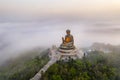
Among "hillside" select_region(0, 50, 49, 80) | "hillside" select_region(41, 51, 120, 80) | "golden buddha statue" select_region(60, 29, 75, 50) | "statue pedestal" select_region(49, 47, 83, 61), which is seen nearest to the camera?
"hillside" select_region(41, 51, 120, 80)

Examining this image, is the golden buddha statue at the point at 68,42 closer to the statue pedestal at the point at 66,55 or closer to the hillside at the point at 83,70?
the statue pedestal at the point at 66,55

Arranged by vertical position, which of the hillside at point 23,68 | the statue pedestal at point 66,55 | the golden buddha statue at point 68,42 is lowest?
the hillside at point 23,68

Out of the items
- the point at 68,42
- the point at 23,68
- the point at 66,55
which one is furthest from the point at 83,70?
the point at 23,68

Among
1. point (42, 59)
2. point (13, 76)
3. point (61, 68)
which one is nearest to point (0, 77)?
point (13, 76)

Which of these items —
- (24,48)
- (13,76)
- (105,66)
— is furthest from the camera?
(24,48)

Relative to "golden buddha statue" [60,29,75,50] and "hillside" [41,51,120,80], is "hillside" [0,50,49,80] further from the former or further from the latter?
"hillside" [41,51,120,80]

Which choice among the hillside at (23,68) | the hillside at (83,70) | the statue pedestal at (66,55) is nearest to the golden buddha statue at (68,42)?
the statue pedestal at (66,55)

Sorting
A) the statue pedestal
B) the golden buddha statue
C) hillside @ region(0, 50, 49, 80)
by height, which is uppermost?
the golden buddha statue

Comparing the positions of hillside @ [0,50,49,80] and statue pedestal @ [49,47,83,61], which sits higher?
statue pedestal @ [49,47,83,61]

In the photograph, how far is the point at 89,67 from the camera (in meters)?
16.5

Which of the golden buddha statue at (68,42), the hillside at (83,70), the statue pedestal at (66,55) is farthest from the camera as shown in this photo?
the golden buddha statue at (68,42)

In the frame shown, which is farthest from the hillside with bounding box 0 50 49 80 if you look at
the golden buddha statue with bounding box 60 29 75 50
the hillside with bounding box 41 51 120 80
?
the hillside with bounding box 41 51 120 80

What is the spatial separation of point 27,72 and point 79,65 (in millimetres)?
3305

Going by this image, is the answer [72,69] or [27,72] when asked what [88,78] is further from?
[27,72]
